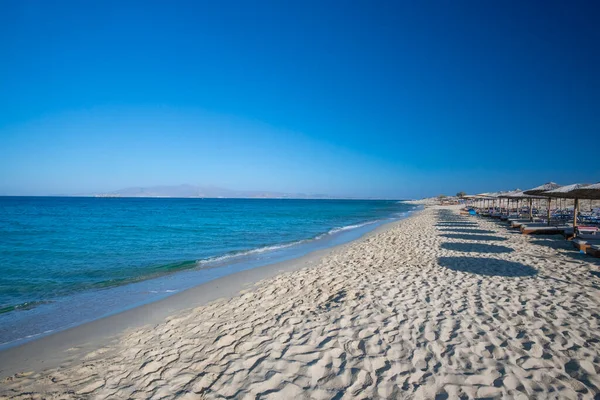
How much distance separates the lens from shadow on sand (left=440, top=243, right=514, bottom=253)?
9703mm

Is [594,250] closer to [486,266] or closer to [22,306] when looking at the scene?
[486,266]

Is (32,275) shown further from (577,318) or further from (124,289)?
(577,318)

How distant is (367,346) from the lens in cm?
376

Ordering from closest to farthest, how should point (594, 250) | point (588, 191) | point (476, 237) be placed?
point (594, 250), point (588, 191), point (476, 237)

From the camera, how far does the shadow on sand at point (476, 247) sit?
31.8 feet

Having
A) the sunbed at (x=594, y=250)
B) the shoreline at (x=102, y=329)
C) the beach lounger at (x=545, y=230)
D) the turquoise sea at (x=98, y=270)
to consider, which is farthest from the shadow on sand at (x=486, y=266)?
the beach lounger at (x=545, y=230)

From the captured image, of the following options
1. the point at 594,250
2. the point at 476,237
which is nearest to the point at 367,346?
the point at 594,250

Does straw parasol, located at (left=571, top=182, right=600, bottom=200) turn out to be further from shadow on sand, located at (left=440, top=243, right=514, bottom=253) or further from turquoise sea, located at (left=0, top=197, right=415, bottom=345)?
turquoise sea, located at (left=0, top=197, right=415, bottom=345)

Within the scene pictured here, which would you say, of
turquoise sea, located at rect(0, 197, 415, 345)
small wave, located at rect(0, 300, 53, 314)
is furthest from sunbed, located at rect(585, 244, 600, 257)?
small wave, located at rect(0, 300, 53, 314)

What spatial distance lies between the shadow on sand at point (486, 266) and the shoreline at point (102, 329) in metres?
5.24

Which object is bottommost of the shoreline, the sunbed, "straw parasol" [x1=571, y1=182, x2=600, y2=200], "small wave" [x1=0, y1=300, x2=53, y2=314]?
"small wave" [x1=0, y1=300, x2=53, y2=314]

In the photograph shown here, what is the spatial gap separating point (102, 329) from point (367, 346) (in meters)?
4.97

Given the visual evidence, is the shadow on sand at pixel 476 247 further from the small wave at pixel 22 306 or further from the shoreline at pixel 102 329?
the small wave at pixel 22 306

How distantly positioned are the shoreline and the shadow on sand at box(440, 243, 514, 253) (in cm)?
697
